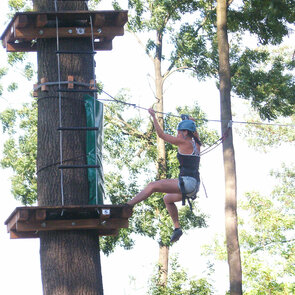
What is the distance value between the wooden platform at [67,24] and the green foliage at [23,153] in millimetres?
12976

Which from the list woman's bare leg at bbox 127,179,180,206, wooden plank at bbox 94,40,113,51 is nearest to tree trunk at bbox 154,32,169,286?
woman's bare leg at bbox 127,179,180,206

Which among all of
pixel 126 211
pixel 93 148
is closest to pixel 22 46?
pixel 93 148

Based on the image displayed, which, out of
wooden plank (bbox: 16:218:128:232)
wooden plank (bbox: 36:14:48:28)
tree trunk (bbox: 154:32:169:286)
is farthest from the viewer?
tree trunk (bbox: 154:32:169:286)

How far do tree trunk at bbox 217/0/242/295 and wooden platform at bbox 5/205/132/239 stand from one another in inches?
230

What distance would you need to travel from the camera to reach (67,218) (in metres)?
7.31

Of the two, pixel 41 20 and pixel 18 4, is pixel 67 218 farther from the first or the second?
pixel 18 4

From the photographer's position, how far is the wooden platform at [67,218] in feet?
23.1

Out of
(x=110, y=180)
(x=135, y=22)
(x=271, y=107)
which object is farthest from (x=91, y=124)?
(x=135, y=22)

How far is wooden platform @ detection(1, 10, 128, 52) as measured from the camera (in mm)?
7863

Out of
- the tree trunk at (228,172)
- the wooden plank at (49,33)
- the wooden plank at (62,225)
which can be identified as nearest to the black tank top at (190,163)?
the wooden plank at (62,225)

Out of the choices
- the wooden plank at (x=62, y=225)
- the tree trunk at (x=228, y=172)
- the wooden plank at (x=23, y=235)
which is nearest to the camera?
the wooden plank at (x=62, y=225)

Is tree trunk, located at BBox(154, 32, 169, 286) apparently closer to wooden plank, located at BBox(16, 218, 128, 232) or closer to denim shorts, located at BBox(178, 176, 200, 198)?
denim shorts, located at BBox(178, 176, 200, 198)

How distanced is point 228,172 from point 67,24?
20.5 ft

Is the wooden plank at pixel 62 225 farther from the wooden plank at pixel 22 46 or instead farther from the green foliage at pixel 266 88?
the green foliage at pixel 266 88
